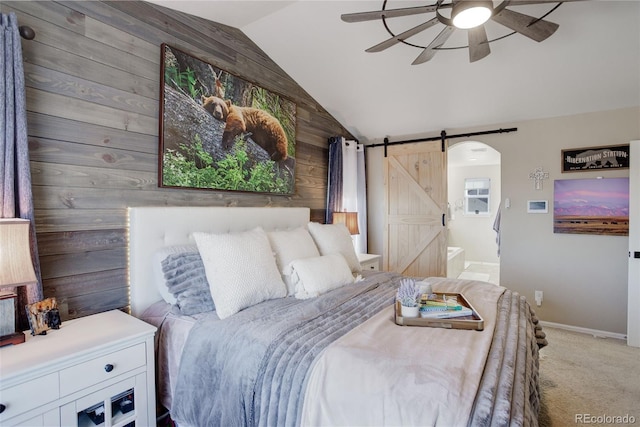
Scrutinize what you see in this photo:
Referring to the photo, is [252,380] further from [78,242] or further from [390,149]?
[390,149]

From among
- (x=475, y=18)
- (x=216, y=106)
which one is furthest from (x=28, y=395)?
(x=475, y=18)

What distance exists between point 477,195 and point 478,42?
6188 mm

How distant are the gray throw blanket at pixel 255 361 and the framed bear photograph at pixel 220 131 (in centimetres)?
120

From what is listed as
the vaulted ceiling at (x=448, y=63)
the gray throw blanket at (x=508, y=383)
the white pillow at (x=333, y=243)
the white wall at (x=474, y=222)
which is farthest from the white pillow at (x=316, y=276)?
the white wall at (x=474, y=222)

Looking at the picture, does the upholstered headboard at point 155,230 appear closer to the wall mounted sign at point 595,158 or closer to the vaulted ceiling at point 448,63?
the vaulted ceiling at point 448,63

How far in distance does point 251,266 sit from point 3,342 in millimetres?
1131

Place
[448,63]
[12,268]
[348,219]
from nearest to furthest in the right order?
[12,268] → [448,63] → [348,219]

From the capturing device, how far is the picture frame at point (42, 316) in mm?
1513

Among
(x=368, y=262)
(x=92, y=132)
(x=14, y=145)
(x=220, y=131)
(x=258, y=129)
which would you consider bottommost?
(x=368, y=262)

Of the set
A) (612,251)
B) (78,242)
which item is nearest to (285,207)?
(78,242)

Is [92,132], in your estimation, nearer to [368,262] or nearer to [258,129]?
[258,129]

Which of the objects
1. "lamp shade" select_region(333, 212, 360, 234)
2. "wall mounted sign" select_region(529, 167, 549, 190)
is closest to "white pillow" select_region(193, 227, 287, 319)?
"lamp shade" select_region(333, 212, 360, 234)

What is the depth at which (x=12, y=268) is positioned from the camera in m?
1.37

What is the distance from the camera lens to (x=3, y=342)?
138 centimetres
